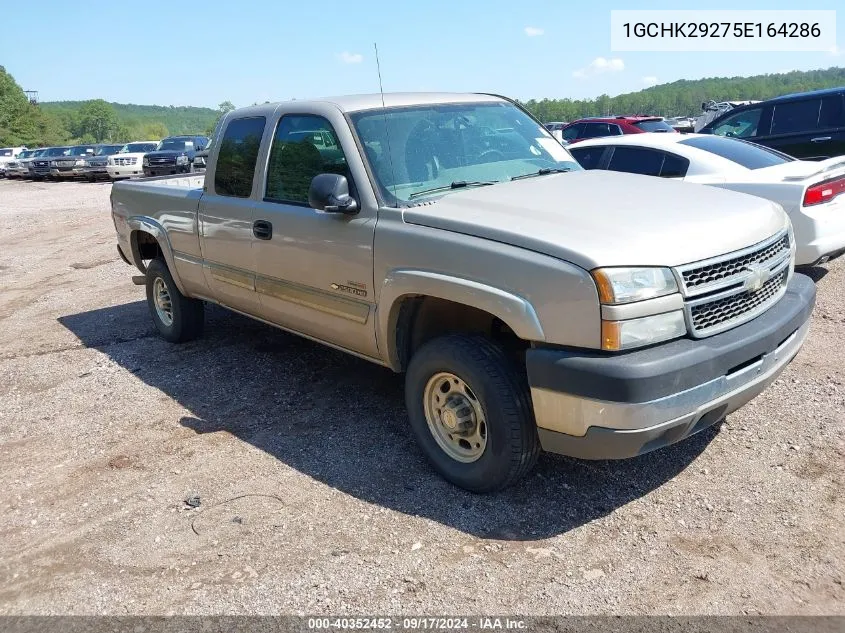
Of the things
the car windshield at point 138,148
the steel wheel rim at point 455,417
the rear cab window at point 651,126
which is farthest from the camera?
the car windshield at point 138,148

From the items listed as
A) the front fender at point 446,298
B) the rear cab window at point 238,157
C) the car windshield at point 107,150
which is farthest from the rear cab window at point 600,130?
the car windshield at point 107,150

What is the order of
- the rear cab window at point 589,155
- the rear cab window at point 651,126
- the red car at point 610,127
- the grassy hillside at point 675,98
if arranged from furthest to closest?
1. the grassy hillside at point 675,98
2. the rear cab window at point 651,126
3. the red car at point 610,127
4. the rear cab window at point 589,155

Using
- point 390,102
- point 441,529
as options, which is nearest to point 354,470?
point 441,529

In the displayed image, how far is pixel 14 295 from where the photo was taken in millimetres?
9281

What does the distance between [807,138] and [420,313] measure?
855 cm

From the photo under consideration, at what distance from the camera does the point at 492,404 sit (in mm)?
3408

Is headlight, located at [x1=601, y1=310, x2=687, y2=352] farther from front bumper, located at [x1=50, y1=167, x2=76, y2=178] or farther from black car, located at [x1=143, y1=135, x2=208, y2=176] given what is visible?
front bumper, located at [x1=50, y1=167, x2=76, y2=178]

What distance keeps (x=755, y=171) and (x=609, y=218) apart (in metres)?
4.42

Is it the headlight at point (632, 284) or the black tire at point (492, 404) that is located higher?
the headlight at point (632, 284)

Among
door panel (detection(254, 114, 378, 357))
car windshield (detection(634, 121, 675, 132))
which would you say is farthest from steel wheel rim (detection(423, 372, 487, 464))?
car windshield (detection(634, 121, 675, 132))

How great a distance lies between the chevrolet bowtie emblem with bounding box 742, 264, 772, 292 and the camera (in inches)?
133

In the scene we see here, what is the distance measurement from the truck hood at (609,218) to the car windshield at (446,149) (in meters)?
0.19

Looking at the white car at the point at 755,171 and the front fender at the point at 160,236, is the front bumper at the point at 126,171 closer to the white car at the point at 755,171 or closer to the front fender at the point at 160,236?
the front fender at the point at 160,236

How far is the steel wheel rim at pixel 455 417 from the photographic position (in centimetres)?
367
